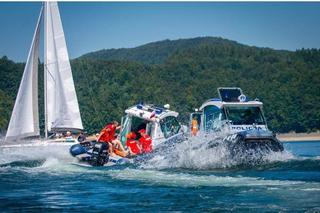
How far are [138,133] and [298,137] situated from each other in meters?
90.7

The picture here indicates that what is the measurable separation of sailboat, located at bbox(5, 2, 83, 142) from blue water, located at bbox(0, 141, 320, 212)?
45.0 ft

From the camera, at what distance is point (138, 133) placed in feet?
109

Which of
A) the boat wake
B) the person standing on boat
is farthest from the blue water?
the person standing on boat

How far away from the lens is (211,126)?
2873 centimetres

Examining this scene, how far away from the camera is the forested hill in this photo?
119 meters

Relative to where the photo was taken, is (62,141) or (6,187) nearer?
(6,187)

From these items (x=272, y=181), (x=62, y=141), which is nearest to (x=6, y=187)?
(x=272, y=181)

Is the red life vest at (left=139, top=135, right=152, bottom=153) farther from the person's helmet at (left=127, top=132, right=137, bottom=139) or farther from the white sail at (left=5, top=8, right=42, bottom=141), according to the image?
the white sail at (left=5, top=8, right=42, bottom=141)

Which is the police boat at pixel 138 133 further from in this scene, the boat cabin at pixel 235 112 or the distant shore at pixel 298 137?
the distant shore at pixel 298 137

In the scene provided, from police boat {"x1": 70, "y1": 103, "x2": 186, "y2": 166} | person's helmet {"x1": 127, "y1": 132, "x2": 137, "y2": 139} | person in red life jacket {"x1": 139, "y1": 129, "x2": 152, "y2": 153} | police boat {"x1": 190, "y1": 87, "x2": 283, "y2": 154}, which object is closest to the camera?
police boat {"x1": 190, "y1": 87, "x2": 283, "y2": 154}

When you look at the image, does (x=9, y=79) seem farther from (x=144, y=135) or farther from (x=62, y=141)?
(x=144, y=135)

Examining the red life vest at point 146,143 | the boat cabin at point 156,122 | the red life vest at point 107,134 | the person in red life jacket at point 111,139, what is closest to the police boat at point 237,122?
the boat cabin at point 156,122

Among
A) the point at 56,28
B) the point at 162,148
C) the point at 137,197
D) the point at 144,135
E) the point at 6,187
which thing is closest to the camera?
the point at 137,197

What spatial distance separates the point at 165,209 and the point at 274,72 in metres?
148
